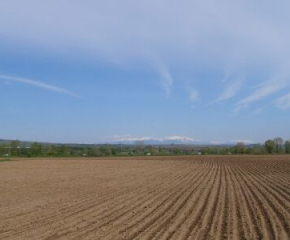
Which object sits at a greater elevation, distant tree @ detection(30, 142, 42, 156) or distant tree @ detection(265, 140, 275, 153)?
distant tree @ detection(265, 140, 275, 153)

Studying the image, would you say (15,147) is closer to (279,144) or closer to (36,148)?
(36,148)

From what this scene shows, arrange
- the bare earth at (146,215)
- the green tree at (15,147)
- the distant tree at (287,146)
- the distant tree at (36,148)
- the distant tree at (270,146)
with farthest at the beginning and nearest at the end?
the distant tree at (270,146)
the distant tree at (287,146)
the green tree at (15,147)
the distant tree at (36,148)
the bare earth at (146,215)

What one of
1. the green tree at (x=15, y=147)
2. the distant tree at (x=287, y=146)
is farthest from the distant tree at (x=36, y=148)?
the distant tree at (x=287, y=146)

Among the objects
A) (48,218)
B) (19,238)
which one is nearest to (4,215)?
(48,218)

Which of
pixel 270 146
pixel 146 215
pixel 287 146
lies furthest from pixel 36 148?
pixel 146 215

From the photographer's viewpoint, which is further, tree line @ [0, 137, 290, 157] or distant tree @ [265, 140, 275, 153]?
distant tree @ [265, 140, 275, 153]

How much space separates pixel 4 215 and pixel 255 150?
110m

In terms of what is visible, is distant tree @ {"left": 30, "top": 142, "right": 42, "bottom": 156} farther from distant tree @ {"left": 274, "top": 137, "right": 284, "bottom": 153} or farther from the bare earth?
the bare earth

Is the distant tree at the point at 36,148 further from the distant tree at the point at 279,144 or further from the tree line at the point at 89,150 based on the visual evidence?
the distant tree at the point at 279,144

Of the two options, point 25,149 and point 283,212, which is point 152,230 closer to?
point 283,212

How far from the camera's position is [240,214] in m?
13.0

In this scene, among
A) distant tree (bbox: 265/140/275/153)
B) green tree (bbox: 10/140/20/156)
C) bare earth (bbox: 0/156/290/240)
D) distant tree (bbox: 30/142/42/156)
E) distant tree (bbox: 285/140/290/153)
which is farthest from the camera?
distant tree (bbox: 265/140/275/153)

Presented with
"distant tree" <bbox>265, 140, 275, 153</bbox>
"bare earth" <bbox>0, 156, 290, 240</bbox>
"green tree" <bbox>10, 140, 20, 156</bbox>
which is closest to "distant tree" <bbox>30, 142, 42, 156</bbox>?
"green tree" <bbox>10, 140, 20, 156</bbox>

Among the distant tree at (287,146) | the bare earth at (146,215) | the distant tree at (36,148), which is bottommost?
the bare earth at (146,215)
